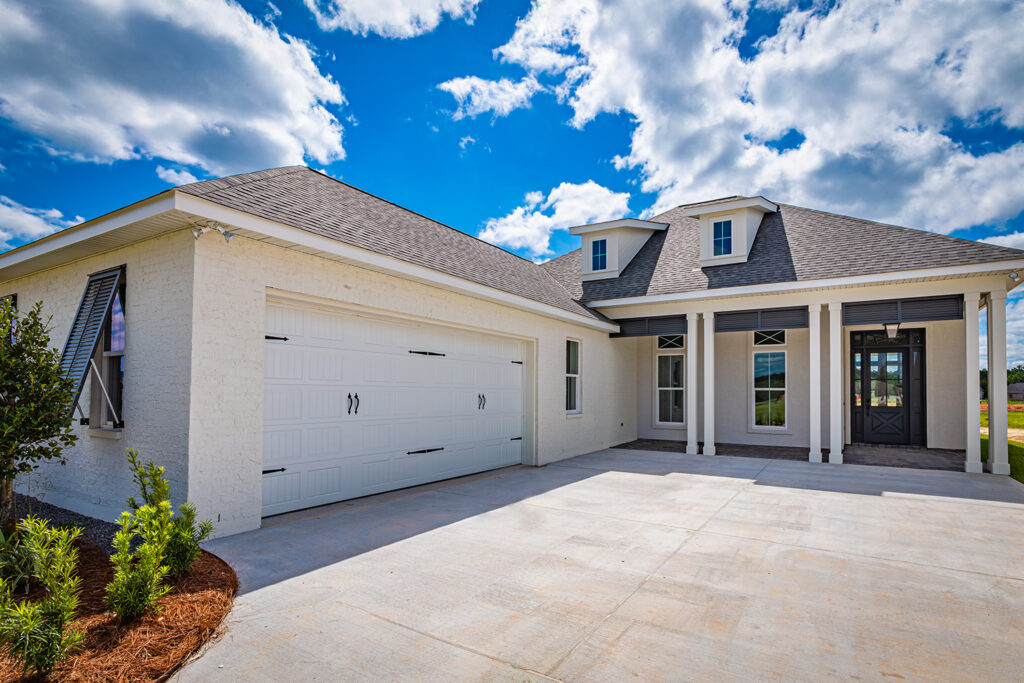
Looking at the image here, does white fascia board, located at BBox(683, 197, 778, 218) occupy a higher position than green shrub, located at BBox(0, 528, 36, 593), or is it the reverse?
white fascia board, located at BBox(683, 197, 778, 218)

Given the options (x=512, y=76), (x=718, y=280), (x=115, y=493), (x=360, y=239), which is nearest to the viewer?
(x=115, y=493)

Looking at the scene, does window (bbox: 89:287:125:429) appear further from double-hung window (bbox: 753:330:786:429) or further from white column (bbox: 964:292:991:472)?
white column (bbox: 964:292:991:472)

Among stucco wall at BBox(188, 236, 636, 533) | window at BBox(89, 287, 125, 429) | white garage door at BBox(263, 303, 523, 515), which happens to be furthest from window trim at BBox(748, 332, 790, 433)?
window at BBox(89, 287, 125, 429)

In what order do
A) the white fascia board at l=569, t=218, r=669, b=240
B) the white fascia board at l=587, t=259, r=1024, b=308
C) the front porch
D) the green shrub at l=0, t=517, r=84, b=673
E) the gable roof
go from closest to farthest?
the green shrub at l=0, t=517, r=84, b=673 < the white fascia board at l=587, t=259, r=1024, b=308 < the gable roof < the front porch < the white fascia board at l=569, t=218, r=669, b=240

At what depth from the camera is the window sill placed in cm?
563

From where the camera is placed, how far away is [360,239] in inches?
259

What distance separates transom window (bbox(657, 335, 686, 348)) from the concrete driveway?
731 cm

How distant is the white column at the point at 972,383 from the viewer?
9.18m

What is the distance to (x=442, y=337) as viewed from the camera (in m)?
8.31

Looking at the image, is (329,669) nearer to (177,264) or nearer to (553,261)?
(177,264)

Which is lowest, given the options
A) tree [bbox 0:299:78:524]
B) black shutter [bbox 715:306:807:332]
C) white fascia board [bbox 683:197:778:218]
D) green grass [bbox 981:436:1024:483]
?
green grass [bbox 981:436:1024:483]

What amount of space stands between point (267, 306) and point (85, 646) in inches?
142

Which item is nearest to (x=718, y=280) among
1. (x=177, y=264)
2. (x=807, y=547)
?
(x=807, y=547)

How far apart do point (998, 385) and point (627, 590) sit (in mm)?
9353
